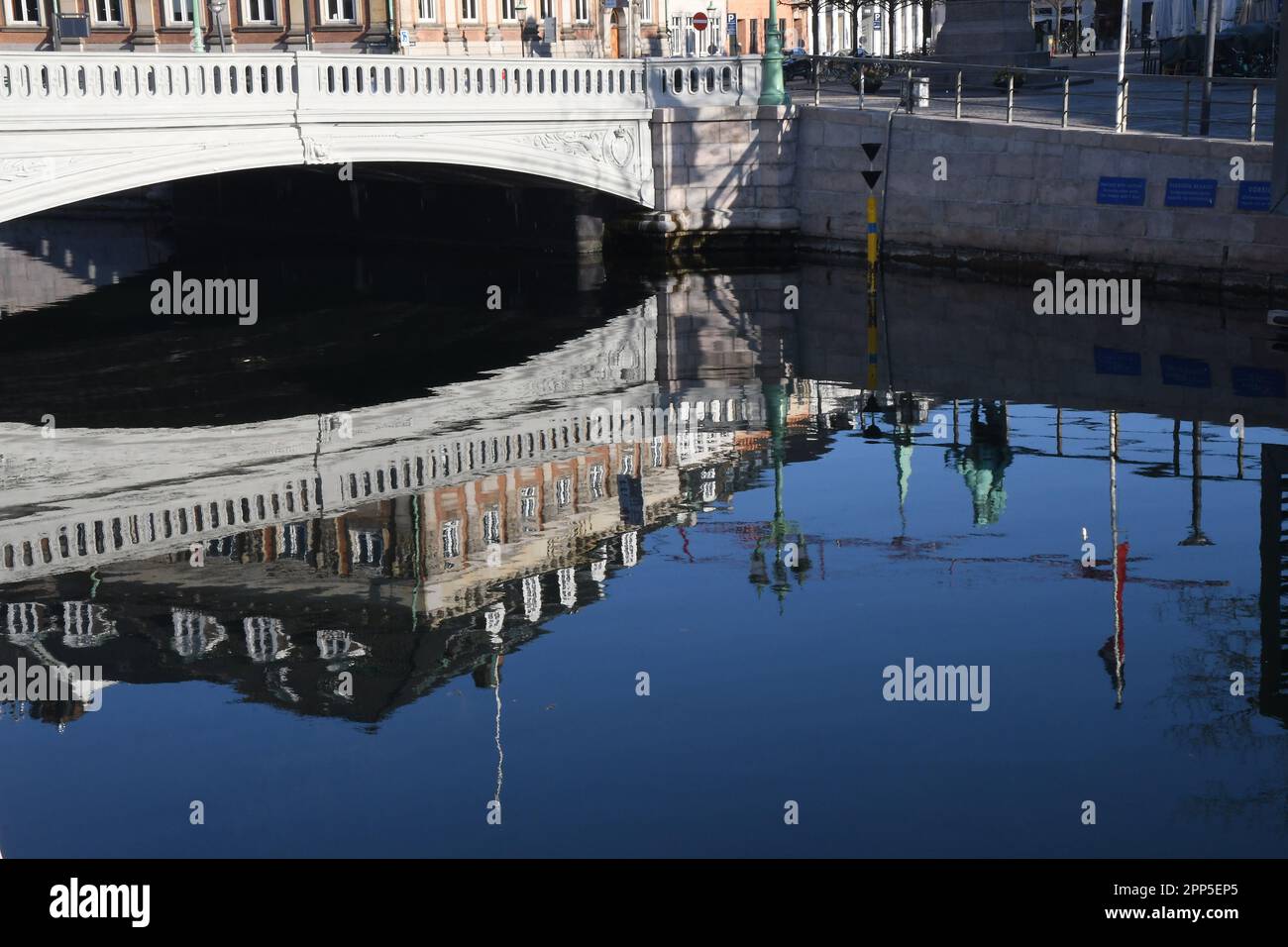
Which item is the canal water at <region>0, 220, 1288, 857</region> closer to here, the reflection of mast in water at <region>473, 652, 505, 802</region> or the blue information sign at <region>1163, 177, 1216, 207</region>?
the reflection of mast in water at <region>473, 652, 505, 802</region>

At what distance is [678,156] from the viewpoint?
35094 millimetres

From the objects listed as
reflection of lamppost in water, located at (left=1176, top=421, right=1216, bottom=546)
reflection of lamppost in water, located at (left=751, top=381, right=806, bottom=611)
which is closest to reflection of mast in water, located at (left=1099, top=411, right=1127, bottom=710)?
reflection of lamppost in water, located at (left=1176, top=421, right=1216, bottom=546)

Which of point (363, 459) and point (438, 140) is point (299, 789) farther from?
point (438, 140)

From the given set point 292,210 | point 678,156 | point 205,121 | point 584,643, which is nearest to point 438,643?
point 584,643

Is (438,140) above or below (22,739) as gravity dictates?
above

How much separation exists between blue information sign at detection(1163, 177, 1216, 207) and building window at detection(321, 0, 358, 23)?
33.5 metres

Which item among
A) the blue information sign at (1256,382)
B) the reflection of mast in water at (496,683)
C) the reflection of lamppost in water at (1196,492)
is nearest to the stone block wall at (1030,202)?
the blue information sign at (1256,382)

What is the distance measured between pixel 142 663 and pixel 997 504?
812 centimetres

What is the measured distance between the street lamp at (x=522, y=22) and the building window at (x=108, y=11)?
1290 centimetres

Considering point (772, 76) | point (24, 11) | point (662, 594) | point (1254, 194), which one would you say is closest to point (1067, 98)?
point (1254, 194)

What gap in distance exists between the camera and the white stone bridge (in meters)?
26.7

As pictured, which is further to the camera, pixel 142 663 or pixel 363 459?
pixel 363 459

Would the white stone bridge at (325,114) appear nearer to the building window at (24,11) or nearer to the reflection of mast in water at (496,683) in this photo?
the reflection of mast in water at (496,683)

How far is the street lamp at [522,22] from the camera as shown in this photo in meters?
60.1
